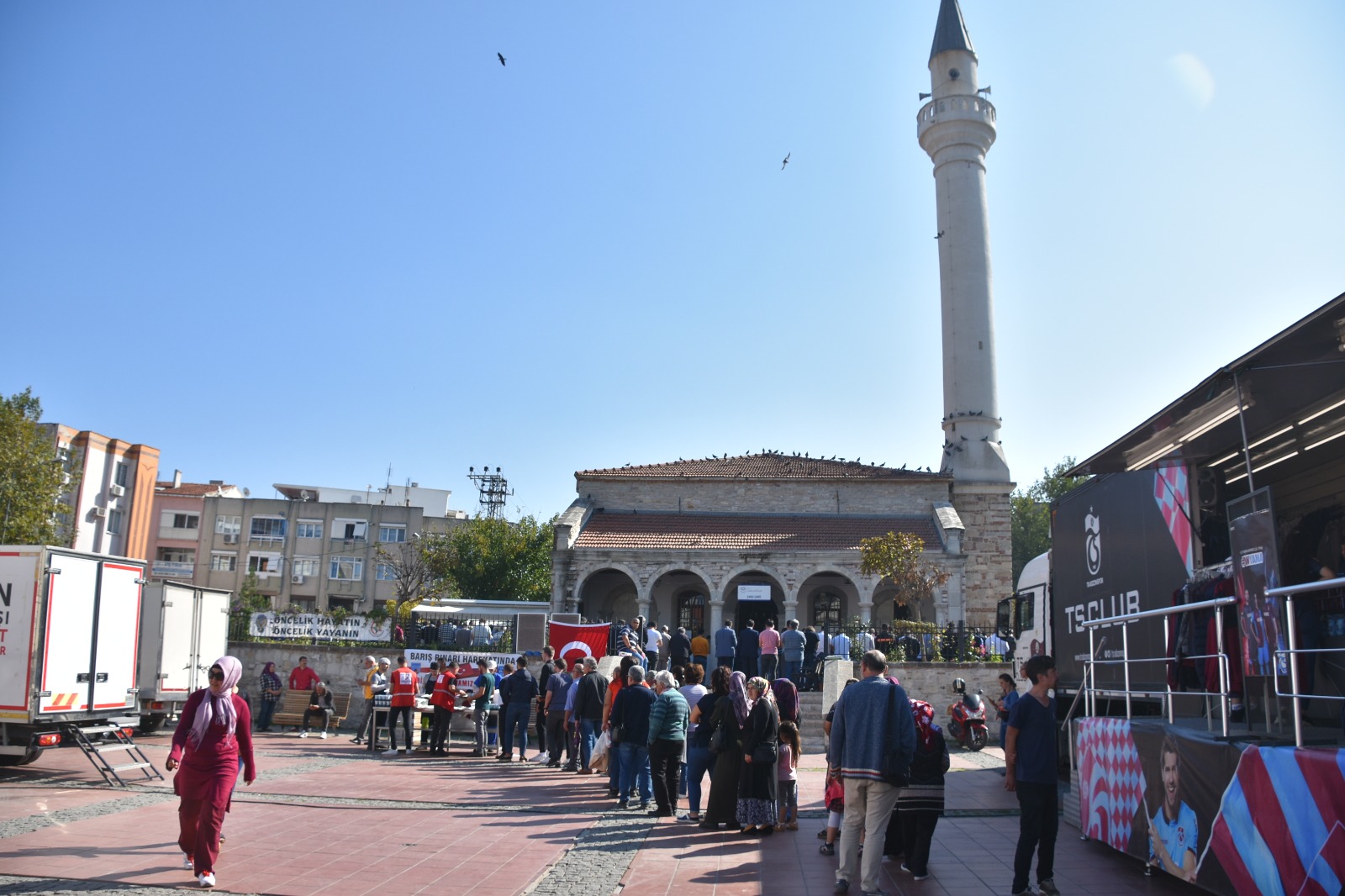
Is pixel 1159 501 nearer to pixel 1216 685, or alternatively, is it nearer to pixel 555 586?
pixel 1216 685

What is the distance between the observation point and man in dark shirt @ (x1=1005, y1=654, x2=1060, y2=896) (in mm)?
6621

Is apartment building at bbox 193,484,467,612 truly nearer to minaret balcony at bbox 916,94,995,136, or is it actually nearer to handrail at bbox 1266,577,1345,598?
minaret balcony at bbox 916,94,995,136

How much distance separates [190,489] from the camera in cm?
5778

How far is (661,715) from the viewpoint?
998 cm

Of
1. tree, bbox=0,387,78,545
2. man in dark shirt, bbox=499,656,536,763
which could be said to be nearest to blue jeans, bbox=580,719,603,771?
man in dark shirt, bbox=499,656,536,763

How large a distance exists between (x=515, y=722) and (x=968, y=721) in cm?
771

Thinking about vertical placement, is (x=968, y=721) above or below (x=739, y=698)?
below

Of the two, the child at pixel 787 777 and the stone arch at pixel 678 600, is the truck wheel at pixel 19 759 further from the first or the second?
the stone arch at pixel 678 600

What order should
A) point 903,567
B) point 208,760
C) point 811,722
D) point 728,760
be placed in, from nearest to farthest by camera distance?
point 208,760 < point 728,760 < point 811,722 < point 903,567

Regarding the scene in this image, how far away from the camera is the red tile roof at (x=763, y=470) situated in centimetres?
3269

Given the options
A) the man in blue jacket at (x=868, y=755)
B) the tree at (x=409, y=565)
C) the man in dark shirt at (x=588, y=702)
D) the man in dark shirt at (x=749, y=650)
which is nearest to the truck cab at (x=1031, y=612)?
the man in dark shirt at (x=749, y=650)

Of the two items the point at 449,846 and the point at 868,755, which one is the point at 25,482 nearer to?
the point at 449,846

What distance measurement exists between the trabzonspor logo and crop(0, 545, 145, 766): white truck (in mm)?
12014

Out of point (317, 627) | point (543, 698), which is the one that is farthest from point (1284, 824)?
point (317, 627)
